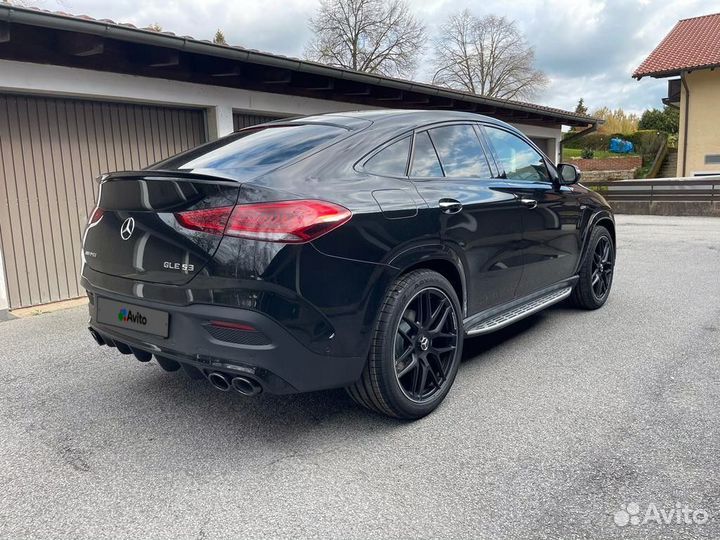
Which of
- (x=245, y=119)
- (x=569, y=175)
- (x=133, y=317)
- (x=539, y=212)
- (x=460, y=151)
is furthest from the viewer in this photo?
(x=245, y=119)

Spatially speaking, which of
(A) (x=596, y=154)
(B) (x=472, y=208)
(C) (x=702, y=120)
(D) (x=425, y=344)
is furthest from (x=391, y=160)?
(A) (x=596, y=154)

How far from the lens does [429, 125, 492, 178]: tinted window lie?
3.37 meters

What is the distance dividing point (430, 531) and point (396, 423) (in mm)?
882

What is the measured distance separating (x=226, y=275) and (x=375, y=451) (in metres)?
1.11

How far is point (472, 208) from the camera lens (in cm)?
331

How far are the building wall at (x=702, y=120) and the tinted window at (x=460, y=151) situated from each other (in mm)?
22930

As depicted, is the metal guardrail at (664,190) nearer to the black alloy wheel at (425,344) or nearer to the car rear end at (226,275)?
the black alloy wheel at (425,344)

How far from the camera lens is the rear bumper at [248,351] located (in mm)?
2328

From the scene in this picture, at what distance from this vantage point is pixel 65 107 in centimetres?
611

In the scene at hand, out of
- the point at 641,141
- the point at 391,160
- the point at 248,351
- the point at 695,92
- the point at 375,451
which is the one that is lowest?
the point at 375,451

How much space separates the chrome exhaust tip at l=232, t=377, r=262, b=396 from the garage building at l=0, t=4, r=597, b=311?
Answer: 169 inches

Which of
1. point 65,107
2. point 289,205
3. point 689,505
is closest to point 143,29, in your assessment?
point 65,107

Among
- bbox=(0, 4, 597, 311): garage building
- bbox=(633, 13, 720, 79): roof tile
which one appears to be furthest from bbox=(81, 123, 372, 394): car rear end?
bbox=(633, 13, 720, 79): roof tile

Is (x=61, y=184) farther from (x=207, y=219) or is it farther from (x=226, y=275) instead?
(x=226, y=275)
